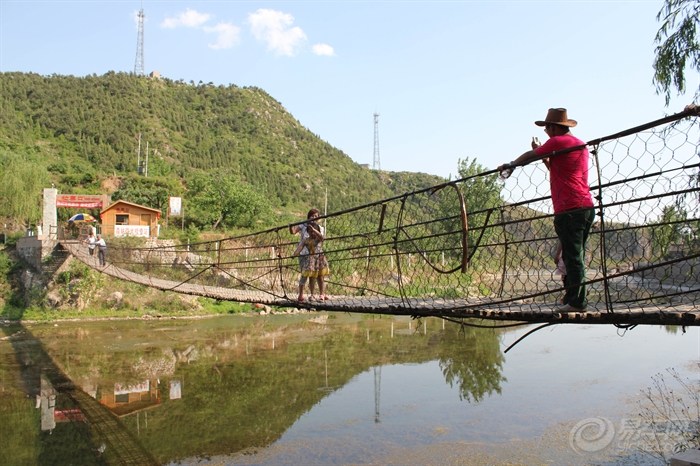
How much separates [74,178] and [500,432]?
25.6 meters

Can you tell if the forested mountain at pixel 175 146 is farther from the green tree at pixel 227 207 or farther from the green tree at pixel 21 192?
the green tree at pixel 21 192

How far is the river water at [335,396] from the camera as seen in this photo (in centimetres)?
496

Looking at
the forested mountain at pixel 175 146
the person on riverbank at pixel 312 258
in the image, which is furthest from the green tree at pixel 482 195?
the forested mountain at pixel 175 146

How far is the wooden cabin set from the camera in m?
16.2

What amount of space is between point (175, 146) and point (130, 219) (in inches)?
887

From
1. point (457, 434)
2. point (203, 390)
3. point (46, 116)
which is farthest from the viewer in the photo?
point (46, 116)

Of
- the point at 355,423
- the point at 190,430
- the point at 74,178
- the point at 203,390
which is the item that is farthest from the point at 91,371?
the point at 74,178

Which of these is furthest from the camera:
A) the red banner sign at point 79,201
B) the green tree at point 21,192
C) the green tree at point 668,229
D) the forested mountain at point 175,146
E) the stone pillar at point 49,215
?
the forested mountain at point 175,146

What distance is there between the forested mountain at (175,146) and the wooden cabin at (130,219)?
3.20 m

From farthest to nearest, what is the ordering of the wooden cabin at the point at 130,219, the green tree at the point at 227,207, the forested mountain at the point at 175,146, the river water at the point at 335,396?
the forested mountain at the point at 175,146 < the green tree at the point at 227,207 < the wooden cabin at the point at 130,219 < the river water at the point at 335,396

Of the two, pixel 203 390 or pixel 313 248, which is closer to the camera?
pixel 313 248

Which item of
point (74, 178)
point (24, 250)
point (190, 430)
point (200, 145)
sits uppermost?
point (200, 145)

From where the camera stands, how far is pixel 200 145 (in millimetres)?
39375

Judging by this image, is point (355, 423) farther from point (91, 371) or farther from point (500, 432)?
point (91, 371)
